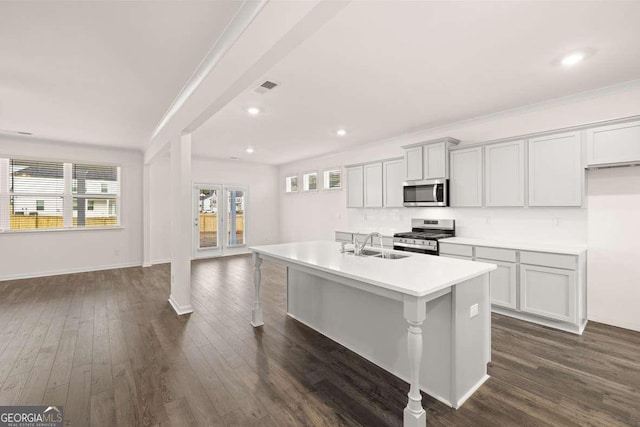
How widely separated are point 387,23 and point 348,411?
2709 millimetres

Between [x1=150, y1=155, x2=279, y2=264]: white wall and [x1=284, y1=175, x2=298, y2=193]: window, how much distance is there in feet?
1.66

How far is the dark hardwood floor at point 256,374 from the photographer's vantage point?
1.90 m

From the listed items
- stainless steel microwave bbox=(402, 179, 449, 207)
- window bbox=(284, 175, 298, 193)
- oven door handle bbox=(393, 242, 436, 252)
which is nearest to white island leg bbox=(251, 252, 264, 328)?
oven door handle bbox=(393, 242, 436, 252)

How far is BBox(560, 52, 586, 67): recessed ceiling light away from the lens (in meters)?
2.54

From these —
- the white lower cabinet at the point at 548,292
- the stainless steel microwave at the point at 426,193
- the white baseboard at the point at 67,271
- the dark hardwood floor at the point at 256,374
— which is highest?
the stainless steel microwave at the point at 426,193

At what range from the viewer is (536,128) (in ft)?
12.4

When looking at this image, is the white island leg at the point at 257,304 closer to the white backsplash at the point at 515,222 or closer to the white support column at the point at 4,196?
the white backsplash at the point at 515,222

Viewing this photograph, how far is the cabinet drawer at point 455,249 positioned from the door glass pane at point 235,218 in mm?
5860

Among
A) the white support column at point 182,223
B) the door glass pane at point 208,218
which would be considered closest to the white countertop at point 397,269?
the white support column at point 182,223

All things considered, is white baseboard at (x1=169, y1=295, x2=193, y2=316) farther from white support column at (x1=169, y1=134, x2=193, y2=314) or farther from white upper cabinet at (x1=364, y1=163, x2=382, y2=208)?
white upper cabinet at (x1=364, y1=163, x2=382, y2=208)

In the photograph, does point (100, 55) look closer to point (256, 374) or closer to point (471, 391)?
point (256, 374)

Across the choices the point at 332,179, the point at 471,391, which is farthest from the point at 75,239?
the point at 471,391

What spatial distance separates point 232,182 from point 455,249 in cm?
617

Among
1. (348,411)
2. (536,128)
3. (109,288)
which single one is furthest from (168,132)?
(536,128)
